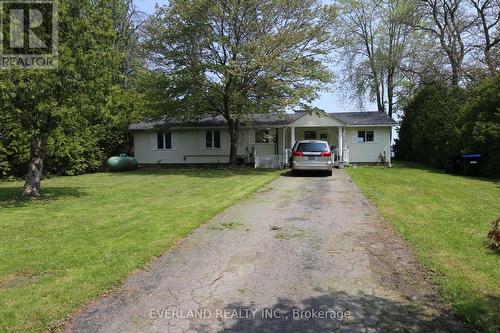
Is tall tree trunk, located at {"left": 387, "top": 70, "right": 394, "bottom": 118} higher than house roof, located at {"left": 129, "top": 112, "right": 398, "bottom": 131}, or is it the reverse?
tall tree trunk, located at {"left": 387, "top": 70, "right": 394, "bottom": 118}

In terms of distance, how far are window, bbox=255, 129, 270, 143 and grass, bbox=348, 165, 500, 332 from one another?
1481 centimetres

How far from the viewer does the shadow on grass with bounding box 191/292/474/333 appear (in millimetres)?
3883

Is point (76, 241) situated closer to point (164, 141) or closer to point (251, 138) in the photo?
point (251, 138)

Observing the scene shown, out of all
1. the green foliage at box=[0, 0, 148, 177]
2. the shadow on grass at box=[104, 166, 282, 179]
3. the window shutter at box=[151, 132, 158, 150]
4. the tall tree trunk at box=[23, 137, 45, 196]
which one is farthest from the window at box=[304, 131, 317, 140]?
the tall tree trunk at box=[23, 137, 45, 196]

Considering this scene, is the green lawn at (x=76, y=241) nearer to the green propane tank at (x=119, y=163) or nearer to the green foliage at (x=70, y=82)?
the green foliage at (x=70, y=82)

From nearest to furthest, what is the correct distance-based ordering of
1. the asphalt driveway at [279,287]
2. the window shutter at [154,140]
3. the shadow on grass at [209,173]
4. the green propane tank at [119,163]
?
the asphalt driveway at [279,287], the shadow on grass at [209,173], the green propane tank at [119,163], the window shutter at [154,140]

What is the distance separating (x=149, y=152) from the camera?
3005 cm

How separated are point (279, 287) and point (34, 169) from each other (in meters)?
10.9

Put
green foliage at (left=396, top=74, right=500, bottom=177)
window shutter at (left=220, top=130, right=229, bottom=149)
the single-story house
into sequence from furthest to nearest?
window shutter at (left=220, top=130, right=229, bottom=149), the single-story house, green foliage at (left=396, top=74, right=500, bottom=177)

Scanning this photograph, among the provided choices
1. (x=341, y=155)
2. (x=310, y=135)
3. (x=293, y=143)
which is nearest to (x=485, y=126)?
(x=341, y=155)

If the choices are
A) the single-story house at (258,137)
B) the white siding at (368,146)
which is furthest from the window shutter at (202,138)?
the white siding at (368,146)

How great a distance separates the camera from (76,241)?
704 cm

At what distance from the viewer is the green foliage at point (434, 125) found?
23.3 m

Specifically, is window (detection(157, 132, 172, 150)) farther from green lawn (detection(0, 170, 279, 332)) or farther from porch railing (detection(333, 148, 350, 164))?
green lawn (detection(0, 170, 279, 332))
